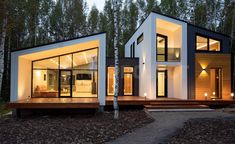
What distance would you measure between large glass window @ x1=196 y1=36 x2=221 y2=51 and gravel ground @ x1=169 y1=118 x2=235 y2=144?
757cm

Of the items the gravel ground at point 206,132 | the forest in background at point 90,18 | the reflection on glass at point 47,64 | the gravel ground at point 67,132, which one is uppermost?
the forest in background at point 90,18

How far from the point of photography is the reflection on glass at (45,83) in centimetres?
1560

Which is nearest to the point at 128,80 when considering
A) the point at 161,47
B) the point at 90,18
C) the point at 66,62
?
the point at 161,47

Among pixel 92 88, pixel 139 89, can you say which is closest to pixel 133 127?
pixel 92 88

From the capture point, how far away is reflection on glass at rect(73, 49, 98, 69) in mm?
15648

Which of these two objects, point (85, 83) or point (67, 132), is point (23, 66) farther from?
point (67, 132)

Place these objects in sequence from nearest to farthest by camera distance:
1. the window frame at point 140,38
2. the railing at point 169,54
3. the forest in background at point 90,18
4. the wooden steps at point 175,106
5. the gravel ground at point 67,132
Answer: the gravel ground at point 67,132 → the wooden steps at point 175,106 → the railing at point 169,54 → the window frame at point 140,38 → the forest in background at point 90,18

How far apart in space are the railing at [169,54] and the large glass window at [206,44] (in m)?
1.27

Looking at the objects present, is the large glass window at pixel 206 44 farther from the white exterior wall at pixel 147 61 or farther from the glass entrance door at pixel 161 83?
the white exterior wall at pixel 147 61

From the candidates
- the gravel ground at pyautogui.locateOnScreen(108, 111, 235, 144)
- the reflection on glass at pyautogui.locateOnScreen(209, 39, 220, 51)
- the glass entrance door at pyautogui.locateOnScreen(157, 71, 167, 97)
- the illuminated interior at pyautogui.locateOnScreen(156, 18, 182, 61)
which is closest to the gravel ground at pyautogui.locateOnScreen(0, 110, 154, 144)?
the gravel ground at pyautogui.locateOnScreen(108, 111, 235, 144)

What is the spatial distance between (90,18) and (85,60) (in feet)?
55.0

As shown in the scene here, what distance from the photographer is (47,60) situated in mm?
15711

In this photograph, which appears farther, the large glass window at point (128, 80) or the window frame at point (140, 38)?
the large glass window at point (128, 80)

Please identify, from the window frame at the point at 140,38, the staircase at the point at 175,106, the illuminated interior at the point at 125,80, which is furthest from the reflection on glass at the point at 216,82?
the illuminated interior at the point at 125,80
